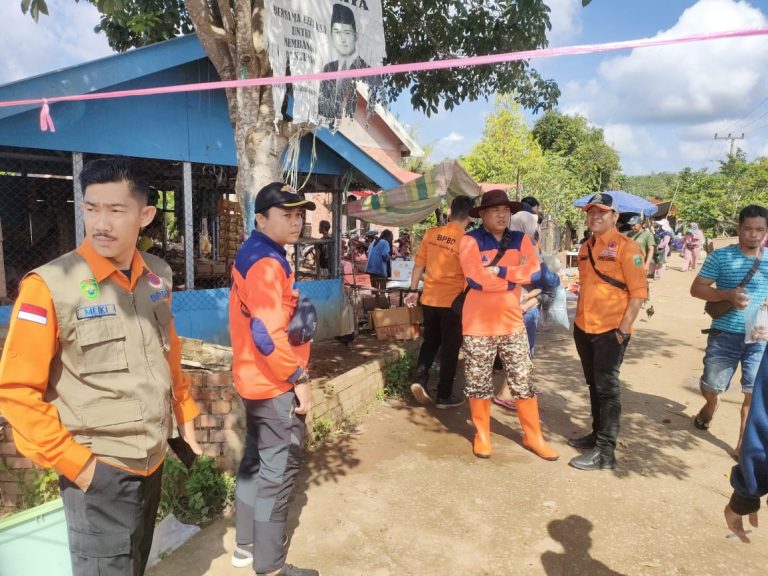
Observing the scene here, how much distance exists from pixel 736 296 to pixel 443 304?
2.44 metres

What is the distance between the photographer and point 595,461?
396 centimetres

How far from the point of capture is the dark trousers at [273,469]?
2525 mm

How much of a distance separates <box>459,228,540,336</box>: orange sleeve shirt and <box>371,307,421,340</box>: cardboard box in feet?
11.5

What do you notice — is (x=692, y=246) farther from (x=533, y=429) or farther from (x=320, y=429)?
(x=320, y=429)

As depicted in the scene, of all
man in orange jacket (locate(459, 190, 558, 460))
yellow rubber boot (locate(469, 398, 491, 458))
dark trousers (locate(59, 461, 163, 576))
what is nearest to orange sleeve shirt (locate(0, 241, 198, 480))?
dark trousers (locate(59, 461, 163, 576))

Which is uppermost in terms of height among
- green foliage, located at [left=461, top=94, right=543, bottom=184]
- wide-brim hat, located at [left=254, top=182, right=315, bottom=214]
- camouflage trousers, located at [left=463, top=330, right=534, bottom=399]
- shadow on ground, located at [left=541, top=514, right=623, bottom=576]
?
green foliage, located at [left=461, top=94, right=543, bottom=184]

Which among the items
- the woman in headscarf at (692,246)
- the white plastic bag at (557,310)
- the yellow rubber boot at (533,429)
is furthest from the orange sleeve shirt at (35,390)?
the woman in headscarf at (692,246)

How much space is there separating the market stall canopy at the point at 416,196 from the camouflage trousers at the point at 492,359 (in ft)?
13.6

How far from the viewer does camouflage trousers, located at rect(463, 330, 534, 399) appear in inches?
157

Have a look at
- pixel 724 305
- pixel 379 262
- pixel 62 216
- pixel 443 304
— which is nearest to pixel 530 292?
pixel 443 304

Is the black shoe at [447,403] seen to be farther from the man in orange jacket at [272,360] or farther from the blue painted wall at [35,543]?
the blue painted wall at [35,543]

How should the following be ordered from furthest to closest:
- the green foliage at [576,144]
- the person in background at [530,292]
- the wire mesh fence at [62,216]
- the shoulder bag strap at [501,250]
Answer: the green foliage at [576,144], the wire mesh fence at [62,216], the person in background at [530,292], the shoulder bag strap at [501,250]

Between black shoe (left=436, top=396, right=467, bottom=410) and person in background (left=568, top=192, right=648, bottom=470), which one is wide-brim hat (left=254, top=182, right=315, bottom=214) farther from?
black shoe (left=436, top=396, right=467, bottom=410)

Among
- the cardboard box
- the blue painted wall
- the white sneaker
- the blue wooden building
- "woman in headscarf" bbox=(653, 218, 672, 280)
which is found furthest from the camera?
"woman in headscarf" bbox=(653, 218, 672, 280)
